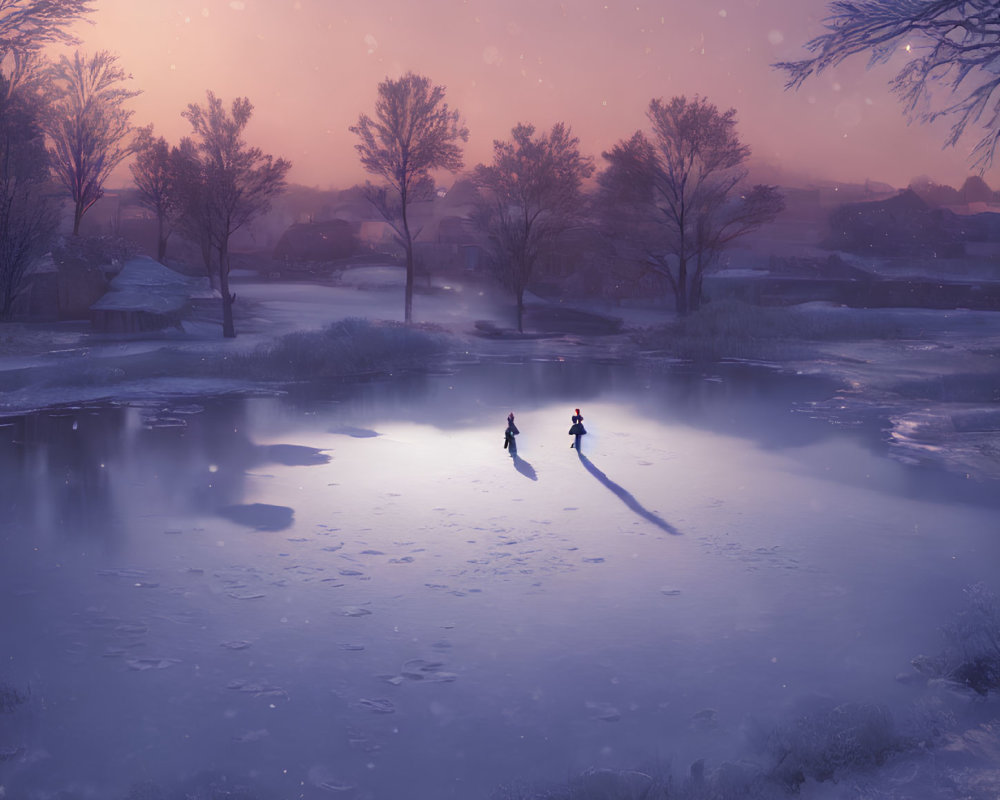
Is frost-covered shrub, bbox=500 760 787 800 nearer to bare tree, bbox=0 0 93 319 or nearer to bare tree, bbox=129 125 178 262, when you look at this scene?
bare tree, bbox=0 0 93 319

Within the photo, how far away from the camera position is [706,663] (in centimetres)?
571

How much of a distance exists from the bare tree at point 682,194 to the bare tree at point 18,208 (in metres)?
26.0

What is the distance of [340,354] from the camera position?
24.6 meters

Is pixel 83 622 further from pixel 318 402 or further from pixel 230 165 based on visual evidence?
pixel 230 165

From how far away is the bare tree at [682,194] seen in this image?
38.8 metres

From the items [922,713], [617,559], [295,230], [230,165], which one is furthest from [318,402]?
[295,230]

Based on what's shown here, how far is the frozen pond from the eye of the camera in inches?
187

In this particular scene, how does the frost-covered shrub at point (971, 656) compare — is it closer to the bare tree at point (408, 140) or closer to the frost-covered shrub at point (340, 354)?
the frost-covered shrub at point (340, 354)

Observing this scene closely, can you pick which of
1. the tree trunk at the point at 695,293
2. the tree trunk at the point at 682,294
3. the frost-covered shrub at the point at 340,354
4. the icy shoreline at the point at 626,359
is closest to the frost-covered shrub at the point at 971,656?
the icy shoreline at the point at 626,359

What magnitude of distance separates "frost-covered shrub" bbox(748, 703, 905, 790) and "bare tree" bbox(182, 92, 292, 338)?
29.4 meters

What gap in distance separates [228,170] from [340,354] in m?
11.1

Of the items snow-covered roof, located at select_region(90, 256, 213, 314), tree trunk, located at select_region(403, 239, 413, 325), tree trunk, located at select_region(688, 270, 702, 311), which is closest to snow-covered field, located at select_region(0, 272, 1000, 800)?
snow-covered roof, located at select_region(90, 256, 213, 314)

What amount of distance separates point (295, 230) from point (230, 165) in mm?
41749

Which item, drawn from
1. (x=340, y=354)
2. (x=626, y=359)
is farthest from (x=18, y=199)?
(x=626, y=359)
